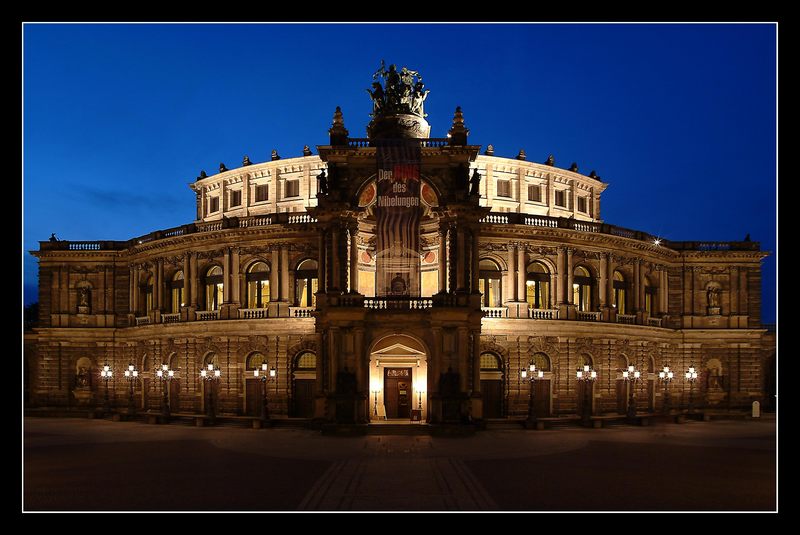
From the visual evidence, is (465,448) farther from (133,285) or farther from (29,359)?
(29,359)

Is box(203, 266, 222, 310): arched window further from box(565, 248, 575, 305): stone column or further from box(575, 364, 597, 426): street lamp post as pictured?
box(575, 364, 597, 426): street lamp post

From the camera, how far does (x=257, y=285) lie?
57.3 m

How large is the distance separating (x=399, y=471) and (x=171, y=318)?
117ft

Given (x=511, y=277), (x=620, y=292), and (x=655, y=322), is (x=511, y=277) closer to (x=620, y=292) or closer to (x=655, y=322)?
(x=620, y=292)

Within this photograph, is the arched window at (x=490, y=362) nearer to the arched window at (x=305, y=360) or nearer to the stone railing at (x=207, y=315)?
the arched window at (x=305, y=360)

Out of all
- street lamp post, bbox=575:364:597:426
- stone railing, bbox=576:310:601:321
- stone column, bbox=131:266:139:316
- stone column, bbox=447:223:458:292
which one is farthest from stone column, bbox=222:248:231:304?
street lamp post, bbox=575:364:597:426

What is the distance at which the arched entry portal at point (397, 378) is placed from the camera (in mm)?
51281

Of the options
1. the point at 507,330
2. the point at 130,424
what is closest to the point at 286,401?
the point at 130,424

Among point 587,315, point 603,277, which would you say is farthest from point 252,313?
point 603,277

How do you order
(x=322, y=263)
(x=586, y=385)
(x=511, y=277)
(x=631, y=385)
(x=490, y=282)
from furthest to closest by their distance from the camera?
1. (x=631, y=385)
2. (x=490, y=282)
3. (x=511, y=277)
4. (x=586, y=385)
5. (x=322, y=263)

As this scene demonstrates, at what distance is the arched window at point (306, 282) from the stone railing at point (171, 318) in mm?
10572

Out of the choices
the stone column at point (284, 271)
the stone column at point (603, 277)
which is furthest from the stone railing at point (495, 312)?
the stone column at point (284, 271)

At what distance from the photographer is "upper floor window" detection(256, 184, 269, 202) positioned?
6644 cm

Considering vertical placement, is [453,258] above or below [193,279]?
above
